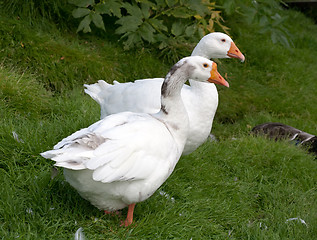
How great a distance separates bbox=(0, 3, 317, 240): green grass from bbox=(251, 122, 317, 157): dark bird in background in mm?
A: 253

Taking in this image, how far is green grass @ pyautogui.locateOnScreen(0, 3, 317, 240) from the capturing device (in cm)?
304

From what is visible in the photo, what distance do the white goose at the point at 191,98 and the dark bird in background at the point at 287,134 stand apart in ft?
5.34

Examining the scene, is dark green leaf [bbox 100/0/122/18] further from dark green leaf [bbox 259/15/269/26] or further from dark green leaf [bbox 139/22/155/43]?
dark green leaf [bbox 259/15/269/26]

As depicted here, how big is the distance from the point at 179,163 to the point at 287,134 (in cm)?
189

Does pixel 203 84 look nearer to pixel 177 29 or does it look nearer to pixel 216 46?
pixel 216 46

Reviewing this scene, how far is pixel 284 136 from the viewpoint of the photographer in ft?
17.6

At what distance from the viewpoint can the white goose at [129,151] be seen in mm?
2566

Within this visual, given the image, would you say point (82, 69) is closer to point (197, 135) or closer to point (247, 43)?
point (197, 135)

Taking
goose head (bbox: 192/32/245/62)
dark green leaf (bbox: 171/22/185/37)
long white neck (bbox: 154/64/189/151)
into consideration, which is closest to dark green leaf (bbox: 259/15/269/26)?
goose head (bbox: 192/32/245/62)

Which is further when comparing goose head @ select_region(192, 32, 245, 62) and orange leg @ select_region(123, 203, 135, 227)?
goose head @ select_region(192, 32, 245, 62)

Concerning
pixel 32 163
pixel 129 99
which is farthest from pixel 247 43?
pixel 32 163

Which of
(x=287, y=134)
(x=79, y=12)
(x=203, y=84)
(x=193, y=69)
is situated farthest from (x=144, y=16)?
(x=193, y=69)

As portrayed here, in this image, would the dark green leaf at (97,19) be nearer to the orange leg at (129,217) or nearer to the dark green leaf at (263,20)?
the dark green leaf at (263,20)

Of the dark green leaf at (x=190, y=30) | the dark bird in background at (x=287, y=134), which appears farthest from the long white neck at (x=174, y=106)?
the dark green leaf at (x=190, y=30)
